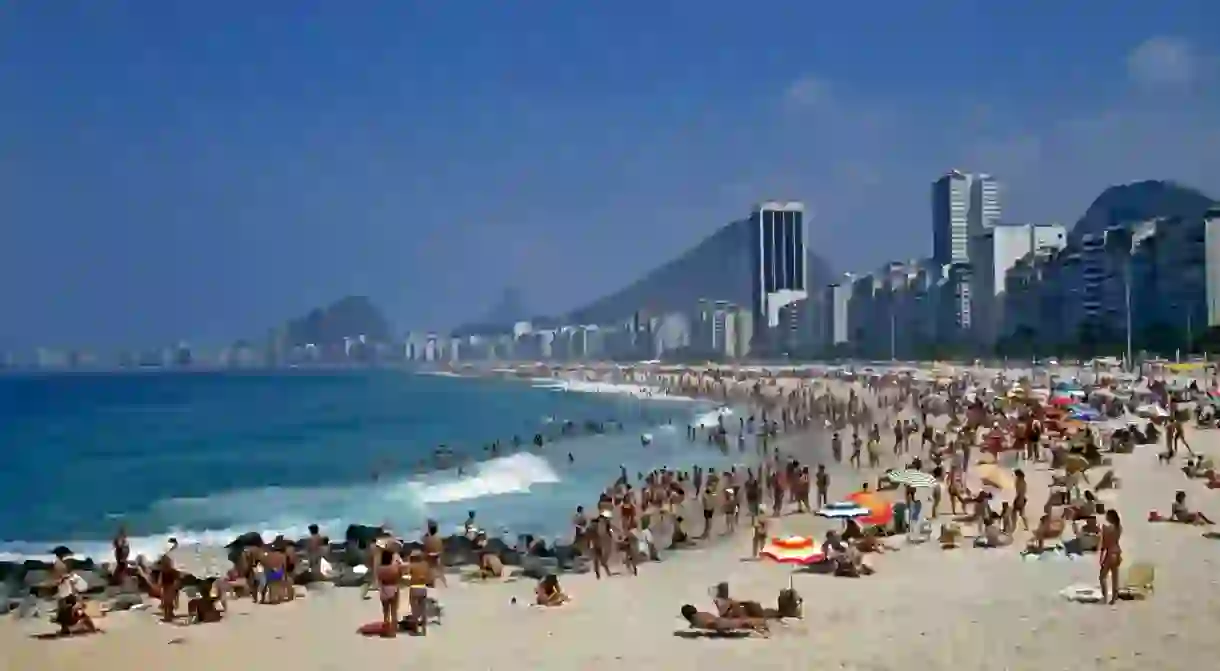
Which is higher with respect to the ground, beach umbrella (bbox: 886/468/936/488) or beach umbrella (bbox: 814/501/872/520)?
beach umbrella (bbox: 886/468/936/488)

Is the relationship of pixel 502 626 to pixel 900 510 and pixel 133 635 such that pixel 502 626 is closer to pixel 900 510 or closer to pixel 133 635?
pixel 133 635

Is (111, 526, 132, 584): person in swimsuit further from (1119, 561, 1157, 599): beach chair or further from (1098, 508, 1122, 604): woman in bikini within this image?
(1119, 561, 1157, 599): beach chair

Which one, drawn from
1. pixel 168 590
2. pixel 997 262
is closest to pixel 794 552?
pixel 168 590

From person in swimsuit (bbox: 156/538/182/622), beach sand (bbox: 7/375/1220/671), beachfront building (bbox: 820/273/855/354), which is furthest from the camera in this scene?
beachfront building (bbox: 820/273/855/354)

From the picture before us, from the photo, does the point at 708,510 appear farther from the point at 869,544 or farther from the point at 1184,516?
the point at 1184,516

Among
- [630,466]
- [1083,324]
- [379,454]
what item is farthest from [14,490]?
[1083,324]

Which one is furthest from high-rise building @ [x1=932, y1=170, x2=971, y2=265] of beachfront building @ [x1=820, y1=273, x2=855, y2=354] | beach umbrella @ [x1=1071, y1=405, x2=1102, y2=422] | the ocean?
beach umbrella @ [x1=1071, y1=405, x2=1102, y2=422]

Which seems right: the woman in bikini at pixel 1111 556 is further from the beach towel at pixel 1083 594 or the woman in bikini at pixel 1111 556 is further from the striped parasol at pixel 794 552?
the striped parasol at pixel 794 552
